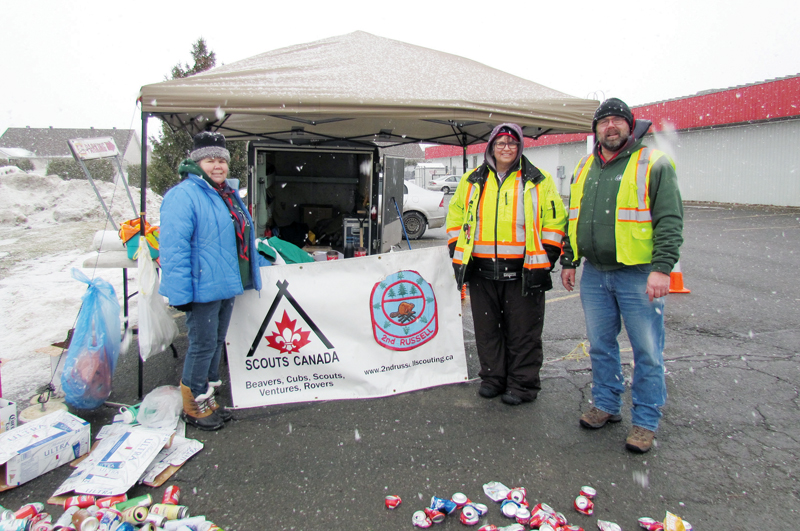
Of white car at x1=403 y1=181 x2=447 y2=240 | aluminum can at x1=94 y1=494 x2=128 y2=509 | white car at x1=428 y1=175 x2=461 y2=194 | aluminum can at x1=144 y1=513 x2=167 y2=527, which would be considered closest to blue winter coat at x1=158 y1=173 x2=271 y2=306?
aluminum can at x1=94 y1=494 x2=128 y2=509

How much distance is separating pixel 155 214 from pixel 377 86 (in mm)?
13672

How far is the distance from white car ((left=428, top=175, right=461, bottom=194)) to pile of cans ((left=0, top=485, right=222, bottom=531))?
28.6 metres

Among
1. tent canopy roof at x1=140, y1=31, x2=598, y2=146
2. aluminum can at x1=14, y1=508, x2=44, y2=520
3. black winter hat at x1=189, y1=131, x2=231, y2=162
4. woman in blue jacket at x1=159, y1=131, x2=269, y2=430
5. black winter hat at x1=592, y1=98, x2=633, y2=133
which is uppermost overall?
tent canopy roof at x1=140, y1=31, x2=598, y2=146

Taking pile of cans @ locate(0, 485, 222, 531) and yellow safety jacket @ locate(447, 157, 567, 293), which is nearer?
pile of cans @ locate(0, 485, 222, 531)

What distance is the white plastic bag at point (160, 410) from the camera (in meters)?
3.14

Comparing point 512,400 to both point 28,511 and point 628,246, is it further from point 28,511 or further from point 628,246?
point 28,511

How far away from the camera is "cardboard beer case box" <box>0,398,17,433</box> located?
291 centimetres

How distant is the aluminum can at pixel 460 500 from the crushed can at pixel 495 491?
133 mm

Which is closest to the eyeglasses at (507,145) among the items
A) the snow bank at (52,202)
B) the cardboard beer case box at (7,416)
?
the cardboard beer case box at (7,416)

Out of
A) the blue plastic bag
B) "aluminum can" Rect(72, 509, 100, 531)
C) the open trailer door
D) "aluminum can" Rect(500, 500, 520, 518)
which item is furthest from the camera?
the open trailer door

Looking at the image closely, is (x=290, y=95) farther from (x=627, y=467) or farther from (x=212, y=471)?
(x=627, y=467)

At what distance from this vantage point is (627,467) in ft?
9.03

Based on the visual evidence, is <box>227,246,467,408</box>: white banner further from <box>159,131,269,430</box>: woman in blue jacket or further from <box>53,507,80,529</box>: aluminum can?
<box>53,507,80,529</box>: aluminum can

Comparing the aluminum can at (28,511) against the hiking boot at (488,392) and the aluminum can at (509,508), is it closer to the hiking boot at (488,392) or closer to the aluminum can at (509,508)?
the aluminum can at (509,508)
